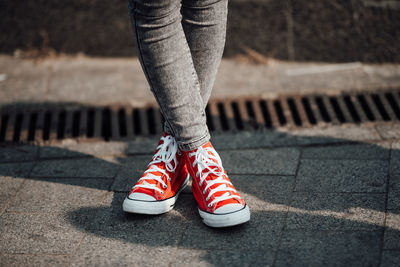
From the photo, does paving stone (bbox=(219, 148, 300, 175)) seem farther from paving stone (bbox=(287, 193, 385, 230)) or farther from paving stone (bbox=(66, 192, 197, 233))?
paving stone (bbox=(66, 192, 197, 233))

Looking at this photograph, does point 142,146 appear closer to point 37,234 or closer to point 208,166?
point 208,166

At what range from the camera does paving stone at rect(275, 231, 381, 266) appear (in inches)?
50.3

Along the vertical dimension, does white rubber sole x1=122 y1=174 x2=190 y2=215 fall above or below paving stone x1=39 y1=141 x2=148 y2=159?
above

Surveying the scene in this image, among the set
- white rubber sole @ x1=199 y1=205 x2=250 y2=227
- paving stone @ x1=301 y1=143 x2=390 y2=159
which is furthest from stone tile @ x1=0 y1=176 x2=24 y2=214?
paving stone @ x1=301 y1=143 x2=390 y2=159

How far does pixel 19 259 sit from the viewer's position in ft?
4.47

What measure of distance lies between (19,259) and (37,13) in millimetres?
2187

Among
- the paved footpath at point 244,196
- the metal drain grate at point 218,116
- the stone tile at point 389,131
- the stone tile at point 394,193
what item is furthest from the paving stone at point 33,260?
the stone tile at point 389,131

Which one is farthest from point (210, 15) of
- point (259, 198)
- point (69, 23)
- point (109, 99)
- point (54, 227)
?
point (69, 23)

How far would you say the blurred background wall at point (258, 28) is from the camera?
2.82 meters

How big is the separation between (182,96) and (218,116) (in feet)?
3.03

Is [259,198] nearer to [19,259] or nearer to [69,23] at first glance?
[19,259]

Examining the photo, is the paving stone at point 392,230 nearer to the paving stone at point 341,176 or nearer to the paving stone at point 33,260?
the paving stone at point 341,176

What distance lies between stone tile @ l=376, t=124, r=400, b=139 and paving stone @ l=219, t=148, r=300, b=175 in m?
0.45

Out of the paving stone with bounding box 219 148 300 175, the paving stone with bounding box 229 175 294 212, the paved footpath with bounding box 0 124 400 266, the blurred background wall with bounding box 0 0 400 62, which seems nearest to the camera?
the paved footpath with bounding box 0 124 400 266
